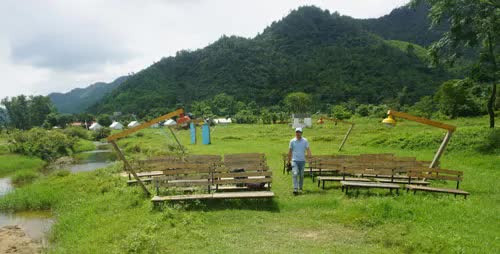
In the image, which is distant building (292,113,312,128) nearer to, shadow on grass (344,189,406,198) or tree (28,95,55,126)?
shadow on grass (344,189,406,198)

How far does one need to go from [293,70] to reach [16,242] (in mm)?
128960

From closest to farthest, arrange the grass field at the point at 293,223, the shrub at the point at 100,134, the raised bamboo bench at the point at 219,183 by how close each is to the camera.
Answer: the grass field at the point at 293,223, the raised bamboo bench at the point at 219,183, the shrub at the point at 100,134

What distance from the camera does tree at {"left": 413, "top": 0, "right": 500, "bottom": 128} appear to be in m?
18.9

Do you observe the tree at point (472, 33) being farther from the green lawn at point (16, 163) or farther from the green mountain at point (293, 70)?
the green mountain at point (293, 70)

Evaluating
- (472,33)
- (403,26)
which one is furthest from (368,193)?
(403,26)

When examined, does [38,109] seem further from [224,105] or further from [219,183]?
[219,183]

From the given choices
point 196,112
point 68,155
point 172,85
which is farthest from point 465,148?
point 172,85

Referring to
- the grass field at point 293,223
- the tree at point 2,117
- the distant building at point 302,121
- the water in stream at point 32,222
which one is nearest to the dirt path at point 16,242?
the water in stream at point 32,222

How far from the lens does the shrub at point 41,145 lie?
113 feet

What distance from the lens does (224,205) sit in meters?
10.1

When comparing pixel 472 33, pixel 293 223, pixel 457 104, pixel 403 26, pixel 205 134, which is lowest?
pixel 293 223

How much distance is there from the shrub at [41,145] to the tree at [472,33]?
35928 mm

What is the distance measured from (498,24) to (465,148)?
23.0ft

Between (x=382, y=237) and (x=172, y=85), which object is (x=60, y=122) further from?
(x=382, y=237)
